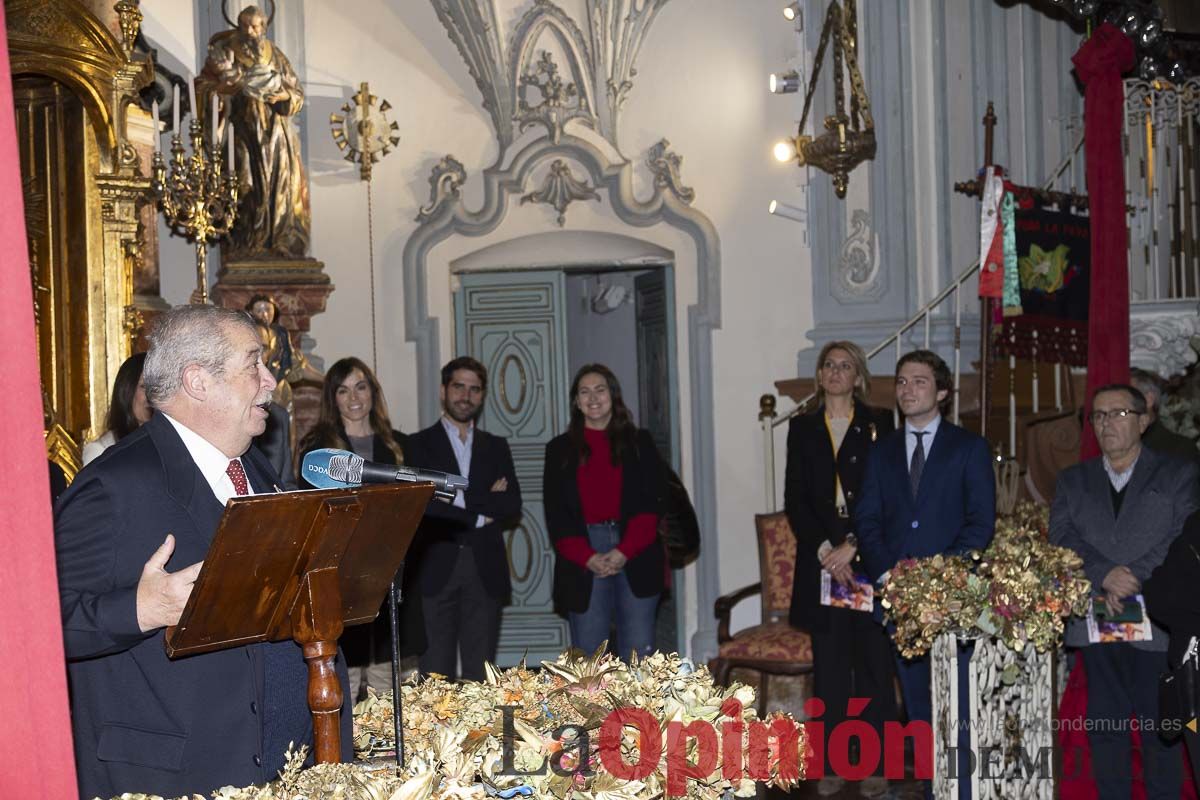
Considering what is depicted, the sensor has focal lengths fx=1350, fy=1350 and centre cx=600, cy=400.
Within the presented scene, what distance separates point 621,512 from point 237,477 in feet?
10.7

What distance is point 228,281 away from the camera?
7750 millimetres

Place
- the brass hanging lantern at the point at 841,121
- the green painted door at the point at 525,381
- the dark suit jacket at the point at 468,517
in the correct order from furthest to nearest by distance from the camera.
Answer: the green painted door at the point at 525,381 → the brass hanging lantern at the point at 841,121 → the dark suit jacket at the point at 468,517

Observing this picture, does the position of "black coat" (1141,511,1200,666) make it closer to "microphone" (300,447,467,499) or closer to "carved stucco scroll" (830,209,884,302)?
"microphone" (300,447,467,499)

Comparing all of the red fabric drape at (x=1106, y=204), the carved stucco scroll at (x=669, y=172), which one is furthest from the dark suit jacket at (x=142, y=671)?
the carved stucco scroll at (x=669, y=172)

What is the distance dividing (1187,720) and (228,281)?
5.73 m

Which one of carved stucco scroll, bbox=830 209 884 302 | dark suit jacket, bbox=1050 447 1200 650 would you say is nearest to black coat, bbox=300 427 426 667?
dark suit jacket, bbox=1050 447 1200 650

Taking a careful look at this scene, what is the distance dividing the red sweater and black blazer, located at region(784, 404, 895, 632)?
62 cm

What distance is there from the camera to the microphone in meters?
2.27

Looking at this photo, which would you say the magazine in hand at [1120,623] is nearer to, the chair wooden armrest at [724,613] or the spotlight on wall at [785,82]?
→ the chair wooden armrest at [724,613]

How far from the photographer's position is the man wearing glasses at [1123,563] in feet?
14.2

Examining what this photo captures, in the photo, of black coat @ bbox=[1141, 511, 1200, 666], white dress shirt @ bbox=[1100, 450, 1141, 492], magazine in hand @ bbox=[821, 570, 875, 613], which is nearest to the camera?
black coat @ bbox=[1141, 511, 1200, 666]

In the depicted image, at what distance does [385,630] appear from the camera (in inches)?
219

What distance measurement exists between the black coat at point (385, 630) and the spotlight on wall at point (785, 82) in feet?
12.0

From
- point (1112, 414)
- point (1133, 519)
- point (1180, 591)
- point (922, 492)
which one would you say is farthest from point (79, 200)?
point (1180, 591)
